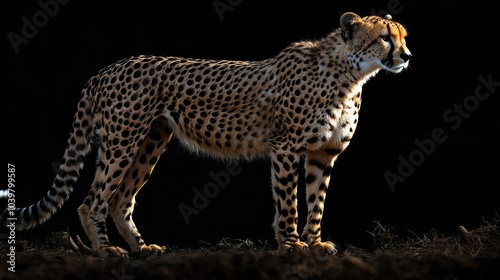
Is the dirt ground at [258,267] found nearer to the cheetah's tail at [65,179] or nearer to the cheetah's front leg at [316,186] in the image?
the cheetah's front leg at [316,186]

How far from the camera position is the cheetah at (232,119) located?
6.54 m

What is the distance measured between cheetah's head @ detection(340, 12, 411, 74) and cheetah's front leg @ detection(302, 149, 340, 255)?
24.5 inches

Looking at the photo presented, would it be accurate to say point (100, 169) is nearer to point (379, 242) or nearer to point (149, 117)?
point (149, 117)

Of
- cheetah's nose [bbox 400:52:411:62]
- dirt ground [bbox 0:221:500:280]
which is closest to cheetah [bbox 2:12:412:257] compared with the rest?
cheetah's nose [bbox 400:52:411:62]

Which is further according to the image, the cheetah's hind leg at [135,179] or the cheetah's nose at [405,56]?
the cheetah's hind leg at [135,179]

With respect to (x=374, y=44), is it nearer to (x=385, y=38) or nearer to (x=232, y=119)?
(x=385, y=38)

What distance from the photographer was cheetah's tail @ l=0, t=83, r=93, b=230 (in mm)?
6879

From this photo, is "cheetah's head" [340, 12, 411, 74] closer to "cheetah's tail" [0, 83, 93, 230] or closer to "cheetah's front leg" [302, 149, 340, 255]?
"cheetah's front leg" [302, 149, 340, 255]

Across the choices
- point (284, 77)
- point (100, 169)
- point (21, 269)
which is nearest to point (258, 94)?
point (284, 77)

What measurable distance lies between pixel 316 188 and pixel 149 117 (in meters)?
1.22

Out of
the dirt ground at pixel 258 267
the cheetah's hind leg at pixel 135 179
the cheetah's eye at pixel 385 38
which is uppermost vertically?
the cheetah's eye at pixel 385 38

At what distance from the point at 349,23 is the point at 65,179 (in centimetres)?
219

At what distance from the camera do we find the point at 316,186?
6.79 m

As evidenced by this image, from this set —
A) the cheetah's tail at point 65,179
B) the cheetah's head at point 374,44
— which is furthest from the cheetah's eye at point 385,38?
the cheetah's tail at point 65,179
